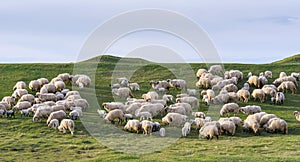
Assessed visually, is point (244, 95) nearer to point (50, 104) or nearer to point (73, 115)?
point (73, 115)

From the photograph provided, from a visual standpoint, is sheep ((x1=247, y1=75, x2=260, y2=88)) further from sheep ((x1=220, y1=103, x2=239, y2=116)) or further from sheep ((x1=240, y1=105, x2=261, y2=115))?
sheep ((x1=220, y1=103, x2=239, y2=116))

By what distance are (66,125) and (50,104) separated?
16.2 ft

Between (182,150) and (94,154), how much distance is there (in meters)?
4.39

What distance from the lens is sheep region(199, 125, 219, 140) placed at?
77.6 feet

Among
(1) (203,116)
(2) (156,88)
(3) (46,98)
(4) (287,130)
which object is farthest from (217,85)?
(3) (46,98)

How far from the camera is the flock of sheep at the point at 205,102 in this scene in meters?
24.9

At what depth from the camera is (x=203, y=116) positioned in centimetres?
2848

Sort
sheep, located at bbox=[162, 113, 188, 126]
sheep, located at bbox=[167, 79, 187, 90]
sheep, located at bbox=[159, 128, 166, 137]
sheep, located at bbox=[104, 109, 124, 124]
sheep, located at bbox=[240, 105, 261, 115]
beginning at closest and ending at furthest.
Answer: sheep, located at bbox=[159, 128, 166, 137] → sheep, located at bbox=[162, 113, 188, 126] → sheep, located at bbox=[104, 109, 124, 124] → sheep, located at bbox=[240, 105, 261, 115] → sheep, located at bbox=[167, 79, 187, 90]

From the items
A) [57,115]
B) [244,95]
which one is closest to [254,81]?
[244,95]

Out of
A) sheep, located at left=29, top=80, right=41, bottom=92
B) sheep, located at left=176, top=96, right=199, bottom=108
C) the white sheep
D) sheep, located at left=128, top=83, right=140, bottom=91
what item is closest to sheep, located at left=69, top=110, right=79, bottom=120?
the white sheep

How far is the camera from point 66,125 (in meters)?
25.5

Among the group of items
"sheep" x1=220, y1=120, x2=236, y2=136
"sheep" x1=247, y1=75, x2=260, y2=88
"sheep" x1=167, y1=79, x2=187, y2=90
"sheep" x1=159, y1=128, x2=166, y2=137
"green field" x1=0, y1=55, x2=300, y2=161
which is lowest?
"green field" x1=0, y1=55, x2=300, y2=161

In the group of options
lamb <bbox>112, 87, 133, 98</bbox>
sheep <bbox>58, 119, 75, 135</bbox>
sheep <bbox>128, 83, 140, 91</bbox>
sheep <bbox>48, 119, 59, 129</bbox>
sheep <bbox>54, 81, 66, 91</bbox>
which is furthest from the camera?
sheep <bbox>128, 83, 140, 91</bbox>

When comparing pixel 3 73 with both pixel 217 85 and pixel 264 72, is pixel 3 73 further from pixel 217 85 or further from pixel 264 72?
pixel 264 72
